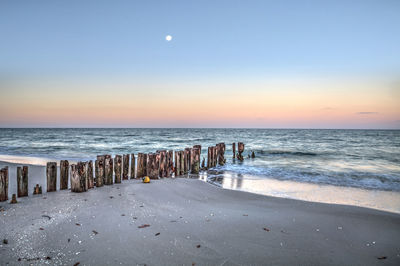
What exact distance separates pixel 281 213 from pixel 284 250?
6.41 ft

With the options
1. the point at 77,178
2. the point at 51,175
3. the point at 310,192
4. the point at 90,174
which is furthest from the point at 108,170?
the point at 310,192

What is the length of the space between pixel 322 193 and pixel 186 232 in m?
6.69


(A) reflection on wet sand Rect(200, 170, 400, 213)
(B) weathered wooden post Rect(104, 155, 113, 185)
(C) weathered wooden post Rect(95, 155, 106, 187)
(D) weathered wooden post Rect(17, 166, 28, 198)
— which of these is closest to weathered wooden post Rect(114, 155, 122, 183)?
(B) weathered wooden post Rect(104, 155, 113, 185)

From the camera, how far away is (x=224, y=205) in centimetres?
638

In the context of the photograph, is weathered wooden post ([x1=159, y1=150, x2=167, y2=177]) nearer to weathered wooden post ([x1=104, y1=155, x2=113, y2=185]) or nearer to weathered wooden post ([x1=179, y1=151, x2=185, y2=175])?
weathered wooden post ([x1=179, y1=151, x2=185, y2=175])

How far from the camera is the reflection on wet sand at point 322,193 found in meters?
7.73

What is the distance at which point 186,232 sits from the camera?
451 centimetres

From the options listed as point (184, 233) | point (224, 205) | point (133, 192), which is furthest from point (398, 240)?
point (133, 192)

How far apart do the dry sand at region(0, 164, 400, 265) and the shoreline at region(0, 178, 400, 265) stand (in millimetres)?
16

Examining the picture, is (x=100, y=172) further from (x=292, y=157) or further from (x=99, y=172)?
(x=292, y=157)

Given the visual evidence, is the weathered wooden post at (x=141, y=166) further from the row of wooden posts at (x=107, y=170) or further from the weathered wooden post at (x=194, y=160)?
the weathered wooden post at (x=194, y=160)

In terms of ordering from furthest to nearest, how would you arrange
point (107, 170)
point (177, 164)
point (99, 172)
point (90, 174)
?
point (177, 164), point (107, 170), point (99, 172), point (90, 174)

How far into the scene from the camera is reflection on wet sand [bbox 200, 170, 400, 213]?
305 inches

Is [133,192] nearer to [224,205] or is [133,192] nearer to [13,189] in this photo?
[224,205]
